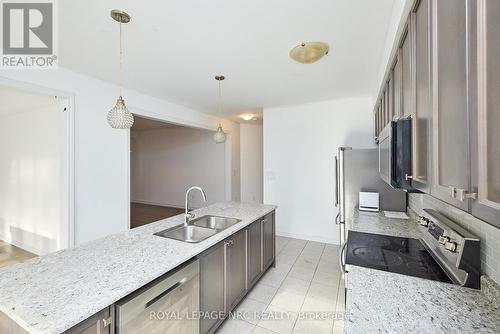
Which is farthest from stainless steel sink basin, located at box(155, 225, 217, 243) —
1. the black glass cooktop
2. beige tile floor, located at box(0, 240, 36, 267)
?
beige tile floor, located at box(0, 240, 36, 267)

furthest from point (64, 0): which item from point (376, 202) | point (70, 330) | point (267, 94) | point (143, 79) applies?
point (376, 202)

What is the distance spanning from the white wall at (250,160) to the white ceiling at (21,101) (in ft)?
12.7

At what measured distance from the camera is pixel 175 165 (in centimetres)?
678

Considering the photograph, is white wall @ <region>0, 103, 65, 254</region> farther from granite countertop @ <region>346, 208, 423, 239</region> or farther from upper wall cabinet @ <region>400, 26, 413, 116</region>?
upper wall cabinet @ <region>400, 26, 413, 116</region>

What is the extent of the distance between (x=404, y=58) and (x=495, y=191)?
1.21 meters

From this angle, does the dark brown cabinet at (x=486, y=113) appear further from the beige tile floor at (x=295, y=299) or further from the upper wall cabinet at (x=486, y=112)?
the beige tile floor at (x=295, y=299)

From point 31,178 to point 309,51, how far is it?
4460 mm

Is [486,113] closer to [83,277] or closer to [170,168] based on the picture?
[83,277]

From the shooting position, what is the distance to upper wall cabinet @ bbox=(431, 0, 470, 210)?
616mm

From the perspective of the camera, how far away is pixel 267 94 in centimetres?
335

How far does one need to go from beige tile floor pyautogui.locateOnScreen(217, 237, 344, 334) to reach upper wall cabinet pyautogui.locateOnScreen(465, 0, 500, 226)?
1864 mm

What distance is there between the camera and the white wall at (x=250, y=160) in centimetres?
587

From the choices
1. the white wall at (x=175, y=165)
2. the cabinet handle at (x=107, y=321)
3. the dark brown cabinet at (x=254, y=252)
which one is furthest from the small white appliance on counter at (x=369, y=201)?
the white wall at (x=175, y=165)

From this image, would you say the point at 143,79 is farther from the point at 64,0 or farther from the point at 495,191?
the point at 495,191
